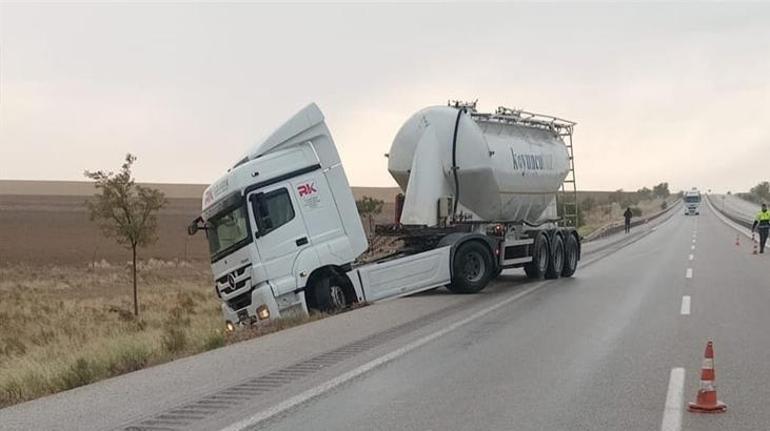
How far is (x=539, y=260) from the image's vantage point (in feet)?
65.6

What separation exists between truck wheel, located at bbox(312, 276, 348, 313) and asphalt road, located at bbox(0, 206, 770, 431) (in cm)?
55

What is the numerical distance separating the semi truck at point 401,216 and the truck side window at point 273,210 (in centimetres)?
2

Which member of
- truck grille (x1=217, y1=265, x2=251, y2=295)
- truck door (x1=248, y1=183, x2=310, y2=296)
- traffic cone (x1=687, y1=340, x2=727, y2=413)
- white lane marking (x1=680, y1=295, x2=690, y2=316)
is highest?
truck door (x1=248, y1=183, x2=310, y2=296)

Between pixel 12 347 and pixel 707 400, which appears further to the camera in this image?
pixel 12 347

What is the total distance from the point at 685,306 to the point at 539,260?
614 centimetres

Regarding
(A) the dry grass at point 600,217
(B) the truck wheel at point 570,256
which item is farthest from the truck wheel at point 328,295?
(A) the dry grass at point 600,217

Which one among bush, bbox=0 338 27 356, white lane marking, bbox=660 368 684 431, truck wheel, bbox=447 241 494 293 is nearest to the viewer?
white lane marking, bbox=660 368 684 431

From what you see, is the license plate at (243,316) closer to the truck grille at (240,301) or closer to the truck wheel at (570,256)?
the truck grille at (240,301)

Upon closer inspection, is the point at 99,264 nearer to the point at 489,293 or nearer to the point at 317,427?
the point at 489,293

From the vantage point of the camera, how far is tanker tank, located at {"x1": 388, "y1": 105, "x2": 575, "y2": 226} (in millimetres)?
17141

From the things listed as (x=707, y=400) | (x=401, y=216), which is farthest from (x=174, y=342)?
(x=707, y=400)

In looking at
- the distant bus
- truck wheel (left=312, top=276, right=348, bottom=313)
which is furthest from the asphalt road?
the distant bus

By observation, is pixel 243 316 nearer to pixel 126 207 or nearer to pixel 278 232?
pixel 278 232

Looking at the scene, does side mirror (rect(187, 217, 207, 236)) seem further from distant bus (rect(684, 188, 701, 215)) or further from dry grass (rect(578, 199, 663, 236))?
distant bus (rect(684, 188, 701, 215))
